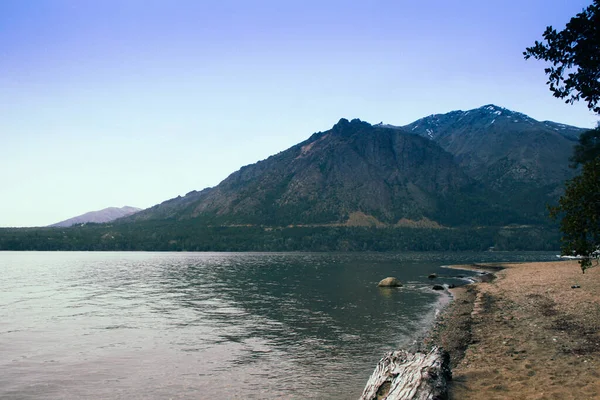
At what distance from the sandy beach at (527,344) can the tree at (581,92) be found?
518cm

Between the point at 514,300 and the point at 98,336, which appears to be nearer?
the point at 98,336

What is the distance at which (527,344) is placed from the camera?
26.6 m

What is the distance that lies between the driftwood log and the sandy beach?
5.31 feet

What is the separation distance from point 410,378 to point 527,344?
13668mm

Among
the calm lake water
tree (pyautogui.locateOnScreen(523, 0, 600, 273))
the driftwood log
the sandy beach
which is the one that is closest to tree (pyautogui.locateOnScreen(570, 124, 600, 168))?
the sandy beach

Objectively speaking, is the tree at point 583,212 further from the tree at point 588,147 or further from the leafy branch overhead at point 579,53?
the tree at point 588,147

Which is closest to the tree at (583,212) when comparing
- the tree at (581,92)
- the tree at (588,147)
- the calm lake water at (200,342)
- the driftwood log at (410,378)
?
the tree at (581,92)

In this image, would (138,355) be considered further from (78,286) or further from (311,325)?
(78,286)

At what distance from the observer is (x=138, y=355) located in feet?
102

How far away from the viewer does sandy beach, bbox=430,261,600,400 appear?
726 inches

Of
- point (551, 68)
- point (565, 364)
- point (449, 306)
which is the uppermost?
point (551, 68)

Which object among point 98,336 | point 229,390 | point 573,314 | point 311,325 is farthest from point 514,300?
point 98,336

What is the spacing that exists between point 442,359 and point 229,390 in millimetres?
11184

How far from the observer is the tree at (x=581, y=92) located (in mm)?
25578
